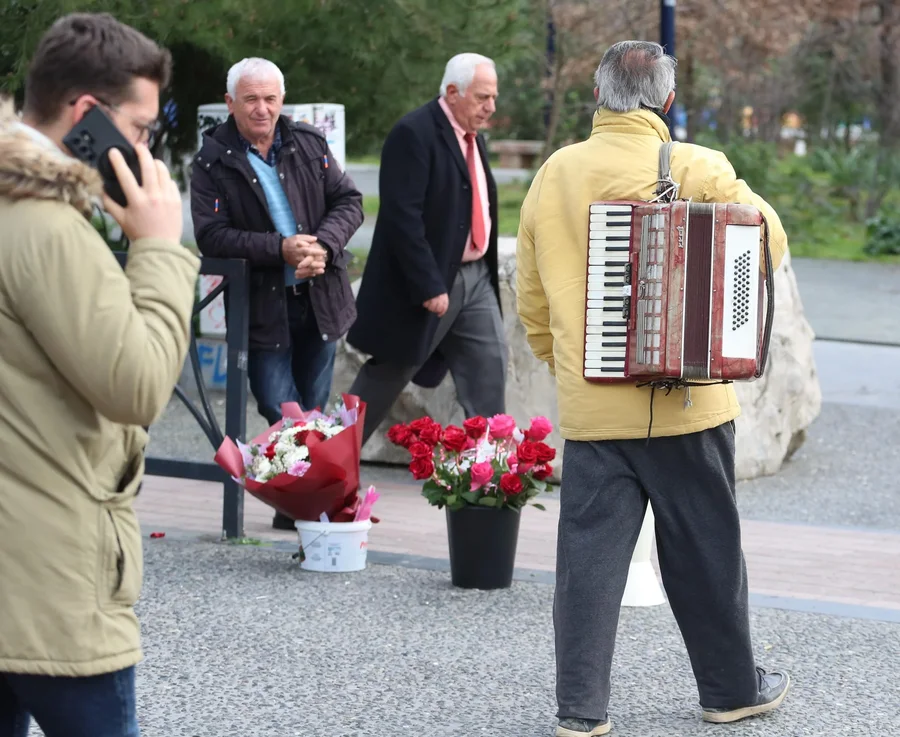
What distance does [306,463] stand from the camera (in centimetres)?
516

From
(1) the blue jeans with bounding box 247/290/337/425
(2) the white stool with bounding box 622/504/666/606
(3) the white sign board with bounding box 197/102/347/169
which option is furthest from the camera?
(3) the white sign board with bounding box 197/102/347/169

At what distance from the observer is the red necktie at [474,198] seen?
636 centimetres

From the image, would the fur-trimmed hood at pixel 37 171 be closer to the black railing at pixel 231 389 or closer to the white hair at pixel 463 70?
the black railing at pixel 231 389

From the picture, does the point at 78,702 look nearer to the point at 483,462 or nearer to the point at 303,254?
the point at 483,462

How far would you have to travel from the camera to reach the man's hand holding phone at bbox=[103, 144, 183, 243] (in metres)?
2.15

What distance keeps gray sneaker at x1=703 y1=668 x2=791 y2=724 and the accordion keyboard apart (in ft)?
3.34

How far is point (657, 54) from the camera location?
3697mm

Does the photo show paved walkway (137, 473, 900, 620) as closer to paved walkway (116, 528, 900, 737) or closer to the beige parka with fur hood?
paved walkway (116, 528, 900, 737)

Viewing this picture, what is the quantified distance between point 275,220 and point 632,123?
247 centimetres

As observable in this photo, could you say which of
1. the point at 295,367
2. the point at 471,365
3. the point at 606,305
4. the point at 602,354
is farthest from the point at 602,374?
the point at 471,365

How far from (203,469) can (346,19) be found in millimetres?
4313

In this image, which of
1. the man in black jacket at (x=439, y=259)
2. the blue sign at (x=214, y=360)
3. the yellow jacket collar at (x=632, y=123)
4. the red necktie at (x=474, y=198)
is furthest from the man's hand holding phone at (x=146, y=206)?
the blue sign at (x=214, y=360)

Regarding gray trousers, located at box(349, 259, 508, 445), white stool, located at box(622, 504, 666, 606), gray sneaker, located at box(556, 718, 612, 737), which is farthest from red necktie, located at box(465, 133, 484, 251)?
gray sneaker, located at box(556, 718, 612, 737)

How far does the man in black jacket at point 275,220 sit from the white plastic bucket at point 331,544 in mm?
794
